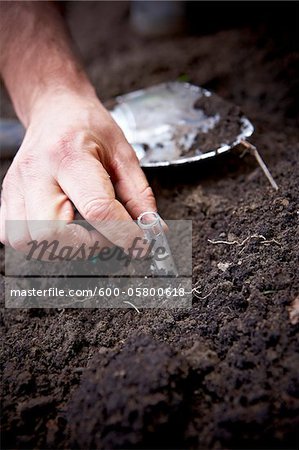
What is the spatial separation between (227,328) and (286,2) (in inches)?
70.3

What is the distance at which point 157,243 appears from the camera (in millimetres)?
1064

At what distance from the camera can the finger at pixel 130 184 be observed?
1.11 m

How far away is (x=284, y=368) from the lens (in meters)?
0.79

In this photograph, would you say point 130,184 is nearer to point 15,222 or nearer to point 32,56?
point 15,222

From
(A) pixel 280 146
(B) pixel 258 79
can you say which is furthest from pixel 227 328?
(B) pixel 258 79

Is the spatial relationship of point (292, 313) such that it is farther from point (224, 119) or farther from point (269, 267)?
point (224, 119)

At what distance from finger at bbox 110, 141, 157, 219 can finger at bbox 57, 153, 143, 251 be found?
0.29 feet

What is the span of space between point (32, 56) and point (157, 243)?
821 mm

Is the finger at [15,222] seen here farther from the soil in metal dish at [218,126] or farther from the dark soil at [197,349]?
the soil in metal dish at [218,126]

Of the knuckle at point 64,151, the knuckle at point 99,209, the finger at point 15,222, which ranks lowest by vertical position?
the finger at point 15,222

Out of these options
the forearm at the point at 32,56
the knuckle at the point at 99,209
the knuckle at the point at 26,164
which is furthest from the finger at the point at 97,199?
the forearm at the point at 32,56

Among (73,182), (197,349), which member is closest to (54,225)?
(73,182)

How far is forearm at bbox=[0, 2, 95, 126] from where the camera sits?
55.5 inches

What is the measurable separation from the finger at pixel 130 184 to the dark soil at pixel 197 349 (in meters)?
0.20
